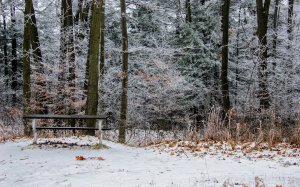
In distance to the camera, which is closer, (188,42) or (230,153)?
(230,153)

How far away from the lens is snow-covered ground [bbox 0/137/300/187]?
5.20 m

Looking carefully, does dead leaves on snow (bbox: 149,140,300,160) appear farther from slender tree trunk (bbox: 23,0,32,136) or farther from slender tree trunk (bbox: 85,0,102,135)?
slender tree trunk (bbox: 23,0,32,136)

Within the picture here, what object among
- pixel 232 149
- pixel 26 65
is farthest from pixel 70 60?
pixel 232 149

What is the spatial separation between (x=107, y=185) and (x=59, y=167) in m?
1.90

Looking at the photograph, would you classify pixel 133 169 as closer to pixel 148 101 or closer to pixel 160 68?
pixel 160 68

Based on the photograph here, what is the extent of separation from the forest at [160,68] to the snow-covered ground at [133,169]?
2287mm

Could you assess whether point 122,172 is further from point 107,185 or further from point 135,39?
point 135,39

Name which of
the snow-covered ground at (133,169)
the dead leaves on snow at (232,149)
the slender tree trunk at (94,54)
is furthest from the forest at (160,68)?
the snow-covered ground at (133,169)

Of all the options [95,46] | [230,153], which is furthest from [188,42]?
[230,153]

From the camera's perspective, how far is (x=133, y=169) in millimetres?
6324

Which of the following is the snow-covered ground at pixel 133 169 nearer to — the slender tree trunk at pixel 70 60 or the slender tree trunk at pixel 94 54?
the slender tree trunk at pixel 94 54

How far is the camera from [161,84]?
62.5 ft

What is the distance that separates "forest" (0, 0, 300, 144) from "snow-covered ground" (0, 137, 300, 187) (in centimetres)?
229

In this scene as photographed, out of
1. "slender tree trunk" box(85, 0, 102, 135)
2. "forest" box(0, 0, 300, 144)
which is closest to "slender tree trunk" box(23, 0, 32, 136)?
"forest" box(0, 0, 300, 144)
